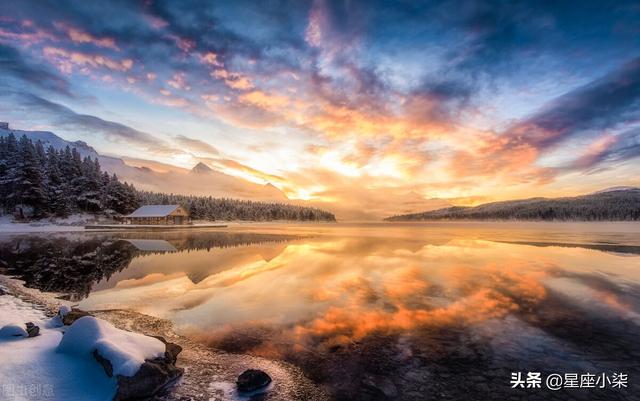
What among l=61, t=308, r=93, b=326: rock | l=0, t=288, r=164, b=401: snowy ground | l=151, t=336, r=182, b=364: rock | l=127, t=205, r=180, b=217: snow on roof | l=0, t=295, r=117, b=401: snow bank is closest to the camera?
l=0, t=295, r=117, b=401: snow bank

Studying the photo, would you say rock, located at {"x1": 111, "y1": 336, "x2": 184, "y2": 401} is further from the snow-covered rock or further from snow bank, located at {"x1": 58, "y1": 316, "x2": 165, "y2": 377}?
the snow-covered rock

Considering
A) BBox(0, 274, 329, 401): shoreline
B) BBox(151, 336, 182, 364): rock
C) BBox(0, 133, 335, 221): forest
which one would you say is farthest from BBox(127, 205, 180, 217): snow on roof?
BBox(151, 336, 182, 364): rock

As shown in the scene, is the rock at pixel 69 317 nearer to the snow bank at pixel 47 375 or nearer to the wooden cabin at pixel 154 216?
the snow bank at pixel 47 375

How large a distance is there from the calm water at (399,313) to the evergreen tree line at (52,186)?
62.3 m

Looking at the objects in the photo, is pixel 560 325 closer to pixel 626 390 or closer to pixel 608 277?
pixel 626 390

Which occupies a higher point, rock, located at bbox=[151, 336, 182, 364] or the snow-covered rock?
the snow-covered rock

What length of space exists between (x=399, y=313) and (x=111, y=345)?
371 inches

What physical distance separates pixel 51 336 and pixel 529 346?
44.3 ft

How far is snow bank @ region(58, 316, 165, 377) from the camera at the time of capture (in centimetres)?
648

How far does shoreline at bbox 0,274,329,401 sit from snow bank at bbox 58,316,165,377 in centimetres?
84

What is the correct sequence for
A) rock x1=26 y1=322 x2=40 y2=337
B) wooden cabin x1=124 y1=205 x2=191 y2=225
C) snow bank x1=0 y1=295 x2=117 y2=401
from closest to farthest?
1. snow bank x1=0 y1=295 x2=117 y2=401
2. rock x1=26 y1=322 x2=40 y2=337
3. wooden cabin x1=124 y1=205 x2=191 y2=225

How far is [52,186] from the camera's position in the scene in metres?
75.6

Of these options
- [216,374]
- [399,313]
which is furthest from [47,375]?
[399,313]

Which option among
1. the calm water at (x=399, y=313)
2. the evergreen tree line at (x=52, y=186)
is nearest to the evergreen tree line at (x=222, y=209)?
the evergreen tree line at (x=52, y=186)
